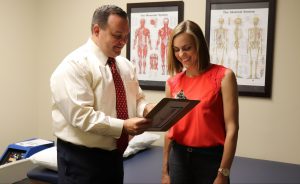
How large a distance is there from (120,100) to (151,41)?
1.36 meters

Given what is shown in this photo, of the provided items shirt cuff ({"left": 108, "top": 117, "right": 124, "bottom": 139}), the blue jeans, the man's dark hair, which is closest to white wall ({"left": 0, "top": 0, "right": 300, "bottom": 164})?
the blue jeans

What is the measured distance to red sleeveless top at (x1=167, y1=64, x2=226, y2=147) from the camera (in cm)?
150

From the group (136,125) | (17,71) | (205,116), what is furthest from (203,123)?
(17,71)

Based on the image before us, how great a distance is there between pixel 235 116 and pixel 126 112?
54cm

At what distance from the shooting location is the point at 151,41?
2910 mm

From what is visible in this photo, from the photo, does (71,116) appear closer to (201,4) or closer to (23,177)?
(23,177)

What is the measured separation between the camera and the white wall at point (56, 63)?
244 cm

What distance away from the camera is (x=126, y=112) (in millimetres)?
1684

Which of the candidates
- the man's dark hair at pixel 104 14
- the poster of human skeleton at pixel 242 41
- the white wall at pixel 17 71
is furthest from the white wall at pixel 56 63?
the man's dark hair at pixel 104 14

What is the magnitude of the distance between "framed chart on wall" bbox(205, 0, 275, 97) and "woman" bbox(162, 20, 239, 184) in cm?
106

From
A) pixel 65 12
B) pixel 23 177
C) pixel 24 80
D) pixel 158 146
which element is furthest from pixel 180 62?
pixel 24 80

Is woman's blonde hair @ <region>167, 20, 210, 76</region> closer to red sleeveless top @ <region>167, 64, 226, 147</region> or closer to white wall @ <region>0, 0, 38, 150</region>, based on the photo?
red sleeveless top @ <region>167, 64, 226, 147</region>

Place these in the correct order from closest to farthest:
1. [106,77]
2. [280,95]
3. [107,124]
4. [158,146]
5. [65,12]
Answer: [107,124] < [106,77] < [280,95] < [158,146] < [65,12]

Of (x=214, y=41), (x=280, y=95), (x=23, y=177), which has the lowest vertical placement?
(x=23, y=177)
